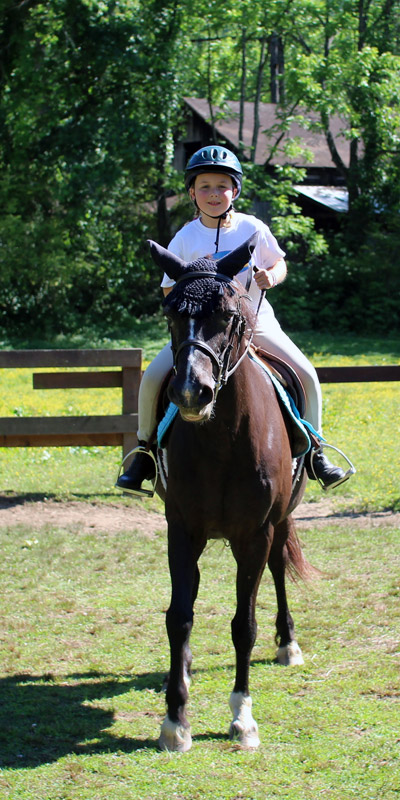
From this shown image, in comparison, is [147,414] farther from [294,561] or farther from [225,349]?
[294,561]

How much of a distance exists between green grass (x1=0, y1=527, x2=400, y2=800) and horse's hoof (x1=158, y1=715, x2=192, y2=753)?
0.15ft

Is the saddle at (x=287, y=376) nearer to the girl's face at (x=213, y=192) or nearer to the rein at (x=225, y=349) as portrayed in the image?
the girl's face at (x=213, y=192)

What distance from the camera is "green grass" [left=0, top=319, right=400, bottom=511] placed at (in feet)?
30.5

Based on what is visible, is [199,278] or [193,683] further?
[193,683]

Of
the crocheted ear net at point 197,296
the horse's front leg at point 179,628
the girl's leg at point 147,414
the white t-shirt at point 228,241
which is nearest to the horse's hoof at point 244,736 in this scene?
the horse's front leg at point 179,628

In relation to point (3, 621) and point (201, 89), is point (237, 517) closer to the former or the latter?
point (3, 621)

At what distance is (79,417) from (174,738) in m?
5.45

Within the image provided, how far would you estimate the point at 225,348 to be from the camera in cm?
352

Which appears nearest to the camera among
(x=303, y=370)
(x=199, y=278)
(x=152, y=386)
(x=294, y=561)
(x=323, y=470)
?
(x=199, y=278)

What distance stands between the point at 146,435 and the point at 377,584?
266 cm

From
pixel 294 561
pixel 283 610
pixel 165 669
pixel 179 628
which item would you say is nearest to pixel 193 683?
pixel 165 669

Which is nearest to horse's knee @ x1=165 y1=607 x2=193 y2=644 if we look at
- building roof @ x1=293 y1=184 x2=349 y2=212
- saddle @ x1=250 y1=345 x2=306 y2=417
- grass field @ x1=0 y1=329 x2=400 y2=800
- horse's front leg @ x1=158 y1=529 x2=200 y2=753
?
horse's front leg @ x1=158 y1=529 x2=200 y2=753

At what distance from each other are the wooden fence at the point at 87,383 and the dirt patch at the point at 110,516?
74 cm

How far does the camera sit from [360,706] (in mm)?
4398
